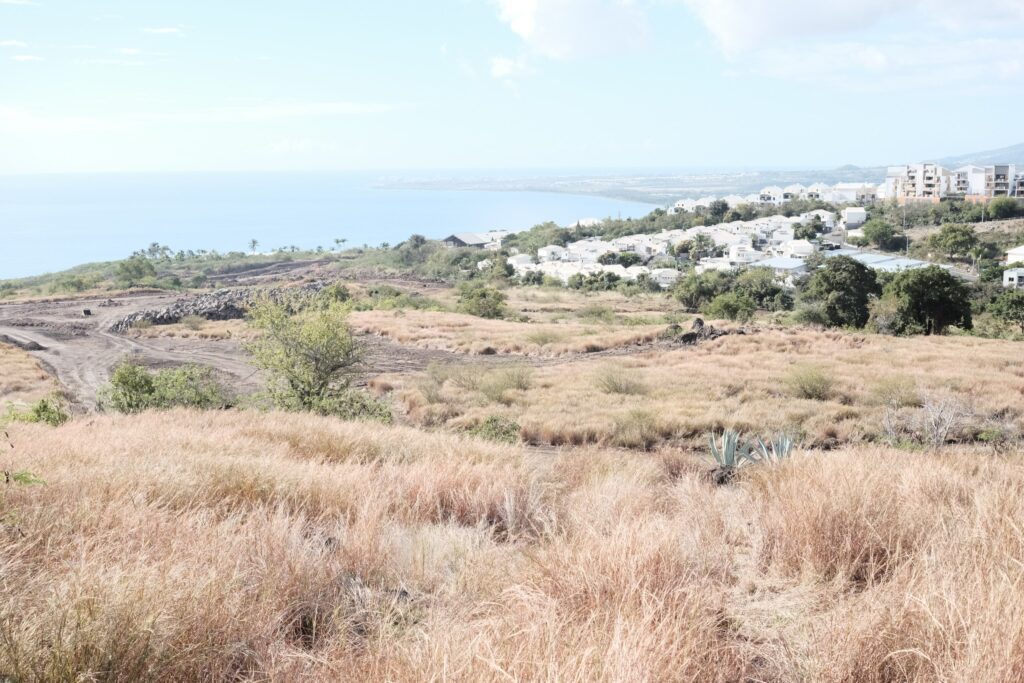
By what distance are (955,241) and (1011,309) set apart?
3830 cm

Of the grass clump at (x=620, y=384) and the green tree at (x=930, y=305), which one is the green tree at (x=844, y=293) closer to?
the green tree at (x=930, y=305)

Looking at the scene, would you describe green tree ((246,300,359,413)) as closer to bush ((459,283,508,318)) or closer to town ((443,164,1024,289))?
bush ((459,283,508,318))

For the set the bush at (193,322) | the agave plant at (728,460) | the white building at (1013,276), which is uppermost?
the agave plant at (728,460)

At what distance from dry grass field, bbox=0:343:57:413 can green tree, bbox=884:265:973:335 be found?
32.6 meters

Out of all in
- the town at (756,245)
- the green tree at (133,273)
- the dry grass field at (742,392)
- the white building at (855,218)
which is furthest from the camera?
the white building at (855,218)

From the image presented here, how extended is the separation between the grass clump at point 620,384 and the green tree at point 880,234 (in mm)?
71727

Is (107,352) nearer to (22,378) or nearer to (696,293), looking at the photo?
(22,378)

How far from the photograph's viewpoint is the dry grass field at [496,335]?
27828mm

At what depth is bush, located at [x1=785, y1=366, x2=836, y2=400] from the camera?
16.6 meters

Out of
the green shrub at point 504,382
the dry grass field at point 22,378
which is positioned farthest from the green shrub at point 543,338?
the dry grass field at point 22,378

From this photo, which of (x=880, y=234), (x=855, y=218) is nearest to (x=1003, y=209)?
(x=855, y=218)

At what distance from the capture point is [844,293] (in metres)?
35.6

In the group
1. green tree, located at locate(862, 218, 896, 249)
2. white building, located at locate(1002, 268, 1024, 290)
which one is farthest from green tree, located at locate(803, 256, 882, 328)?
green tree, located at locate(862, 218, 896, 249)

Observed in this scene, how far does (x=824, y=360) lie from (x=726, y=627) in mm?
20101
